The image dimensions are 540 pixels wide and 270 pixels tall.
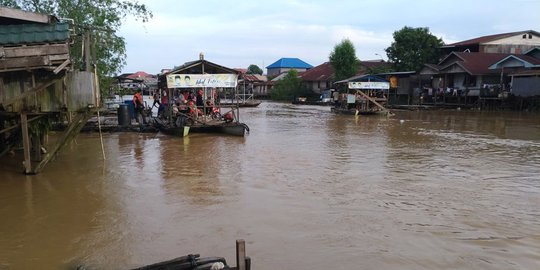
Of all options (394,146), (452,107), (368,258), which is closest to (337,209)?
(368,258)

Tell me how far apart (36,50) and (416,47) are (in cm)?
4129

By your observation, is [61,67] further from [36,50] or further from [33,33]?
[33,33]

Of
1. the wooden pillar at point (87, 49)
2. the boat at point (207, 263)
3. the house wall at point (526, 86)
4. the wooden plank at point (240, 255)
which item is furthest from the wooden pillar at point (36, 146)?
the house wall at point (526, 86)

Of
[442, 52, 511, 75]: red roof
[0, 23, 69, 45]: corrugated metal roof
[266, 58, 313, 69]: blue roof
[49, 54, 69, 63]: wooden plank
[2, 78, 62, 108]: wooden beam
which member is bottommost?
[2, 78, 62, 108]: wooden beam

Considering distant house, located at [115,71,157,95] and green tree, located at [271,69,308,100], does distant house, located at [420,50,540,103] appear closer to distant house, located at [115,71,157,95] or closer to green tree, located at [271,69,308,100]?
green tree, located at [271,69,308,100]

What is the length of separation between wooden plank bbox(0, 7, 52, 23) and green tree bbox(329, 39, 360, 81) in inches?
1728

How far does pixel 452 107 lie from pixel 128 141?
98.8ft

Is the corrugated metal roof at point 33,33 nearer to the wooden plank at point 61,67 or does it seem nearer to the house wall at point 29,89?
the wooden plank at point 61,67

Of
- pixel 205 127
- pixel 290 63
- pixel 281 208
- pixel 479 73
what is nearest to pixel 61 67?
pixel 281 208

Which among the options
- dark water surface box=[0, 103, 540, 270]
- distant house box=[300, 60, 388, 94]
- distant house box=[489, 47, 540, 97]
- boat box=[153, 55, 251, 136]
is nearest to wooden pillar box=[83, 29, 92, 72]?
dark water surface box=[0, 103, 540, 270]

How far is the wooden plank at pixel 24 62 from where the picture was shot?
882cm

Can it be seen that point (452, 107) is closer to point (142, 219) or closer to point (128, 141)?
point (128, 141)

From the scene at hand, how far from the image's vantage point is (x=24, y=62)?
891 centimetres

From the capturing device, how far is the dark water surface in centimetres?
595
